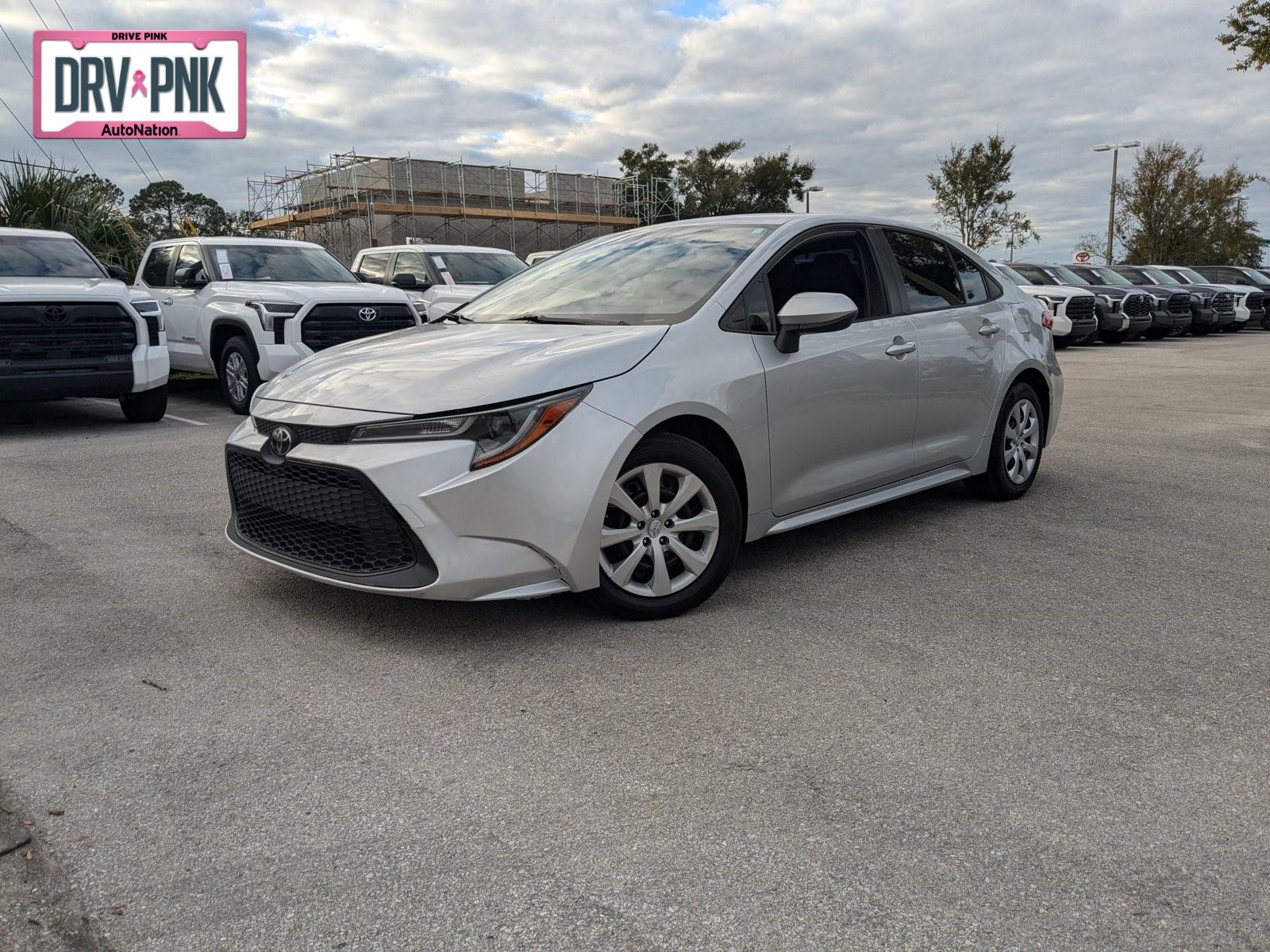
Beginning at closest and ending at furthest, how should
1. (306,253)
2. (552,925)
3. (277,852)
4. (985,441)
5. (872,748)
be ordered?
1. (552,925)
2. (277,852)
3. (872,748)
4. (985,441)
5. (306,253)

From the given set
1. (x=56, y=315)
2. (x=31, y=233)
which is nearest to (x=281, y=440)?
(x=56, y=315)

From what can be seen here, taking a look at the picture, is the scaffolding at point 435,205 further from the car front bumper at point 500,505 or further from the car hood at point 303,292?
the car front bumper at point 500,505

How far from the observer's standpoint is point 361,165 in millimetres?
47250

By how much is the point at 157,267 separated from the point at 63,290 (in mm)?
3478

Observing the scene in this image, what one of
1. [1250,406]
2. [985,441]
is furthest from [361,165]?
[985,441]

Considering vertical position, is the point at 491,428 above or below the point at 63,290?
below

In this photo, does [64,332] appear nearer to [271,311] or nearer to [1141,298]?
[271,311]

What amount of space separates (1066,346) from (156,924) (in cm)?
2455

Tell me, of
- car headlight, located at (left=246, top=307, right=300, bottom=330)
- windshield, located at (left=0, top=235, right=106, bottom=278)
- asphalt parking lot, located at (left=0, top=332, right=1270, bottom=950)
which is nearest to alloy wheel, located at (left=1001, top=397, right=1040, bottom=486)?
asphalt parking lot, located at (left=0, top=332, right=1270, bottom=950)

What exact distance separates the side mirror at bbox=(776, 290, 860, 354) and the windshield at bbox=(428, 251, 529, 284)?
33.7ft

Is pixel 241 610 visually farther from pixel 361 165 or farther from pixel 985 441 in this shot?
pixel 361 165

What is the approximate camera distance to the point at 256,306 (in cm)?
1113

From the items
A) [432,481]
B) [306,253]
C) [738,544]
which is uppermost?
[306,253]

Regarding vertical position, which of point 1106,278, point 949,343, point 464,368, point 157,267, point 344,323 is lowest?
point 464,368
